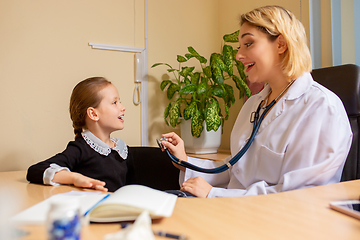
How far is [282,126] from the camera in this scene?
117cm

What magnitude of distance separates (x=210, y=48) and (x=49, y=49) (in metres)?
1.47

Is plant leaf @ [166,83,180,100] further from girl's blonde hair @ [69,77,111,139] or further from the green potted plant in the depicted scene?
girl's blonde hair @ [69,77,111,139]

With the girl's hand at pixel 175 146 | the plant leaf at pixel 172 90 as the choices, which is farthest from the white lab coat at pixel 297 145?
the plant leaf at pixel 172 90

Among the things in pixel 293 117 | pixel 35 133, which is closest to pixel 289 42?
pixel 293 117

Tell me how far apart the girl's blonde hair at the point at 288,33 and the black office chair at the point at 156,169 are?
2.78ft

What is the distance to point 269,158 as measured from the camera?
1.16 m

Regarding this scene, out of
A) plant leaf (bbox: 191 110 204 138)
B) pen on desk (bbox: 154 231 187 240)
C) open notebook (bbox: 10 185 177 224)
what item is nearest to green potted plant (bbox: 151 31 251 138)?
plant leaf (bbox: 191 110 204 138)

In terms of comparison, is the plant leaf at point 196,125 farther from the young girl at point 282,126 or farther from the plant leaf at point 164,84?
the young girl at point 282,126

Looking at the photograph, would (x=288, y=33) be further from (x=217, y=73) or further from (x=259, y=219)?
(x=217, y=73)

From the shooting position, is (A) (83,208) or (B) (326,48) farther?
(B) (326,48)

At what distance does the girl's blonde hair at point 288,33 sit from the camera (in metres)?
1.23

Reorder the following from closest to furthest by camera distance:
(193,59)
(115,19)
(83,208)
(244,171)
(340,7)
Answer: (83,208) < (244,171) < (340,7) < (115,19) < (193,59)

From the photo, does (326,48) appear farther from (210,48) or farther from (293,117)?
(210,48)

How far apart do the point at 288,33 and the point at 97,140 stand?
1030 millimetres
